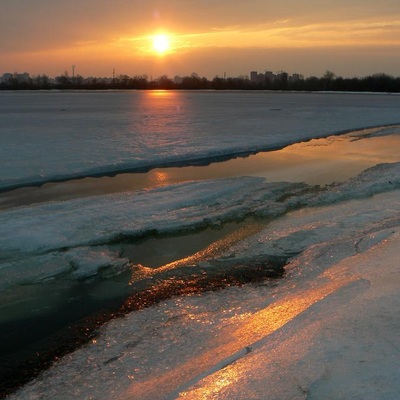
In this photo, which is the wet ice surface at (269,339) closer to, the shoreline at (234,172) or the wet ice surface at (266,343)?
the wet ice surface at (266,343)

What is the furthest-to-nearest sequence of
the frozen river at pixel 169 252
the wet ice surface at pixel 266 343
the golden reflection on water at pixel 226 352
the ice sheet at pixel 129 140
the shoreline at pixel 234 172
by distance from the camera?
the ice sheet at pixel 129 140 → the shoreline at pixel 234 172 → the frozen river at pixel 169 252 → the golden reflection on water at pixel 226 352 → the wet ice surface at pixel 266 343

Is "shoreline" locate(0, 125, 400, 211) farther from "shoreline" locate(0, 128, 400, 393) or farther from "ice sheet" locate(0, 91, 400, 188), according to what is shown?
"shoreline" locate(0, 128, 400, 393)

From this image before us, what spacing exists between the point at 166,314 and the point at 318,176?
6223 millimetres

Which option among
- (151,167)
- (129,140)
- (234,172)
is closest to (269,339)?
(234,172)

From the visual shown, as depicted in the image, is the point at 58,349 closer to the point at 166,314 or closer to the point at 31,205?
the point at 166,314

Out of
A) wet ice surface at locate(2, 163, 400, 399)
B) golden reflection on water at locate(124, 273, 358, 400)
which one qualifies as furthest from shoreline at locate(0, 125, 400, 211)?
golden reflection on water at locate(124, 273, 358, 400)

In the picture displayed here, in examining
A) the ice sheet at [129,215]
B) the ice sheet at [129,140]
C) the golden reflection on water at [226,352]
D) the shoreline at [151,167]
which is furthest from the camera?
the ice sheet at [129,140]

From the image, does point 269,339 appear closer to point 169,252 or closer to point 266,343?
point 266,343

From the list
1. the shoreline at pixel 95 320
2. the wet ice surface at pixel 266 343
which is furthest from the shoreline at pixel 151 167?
the wet ice surface at pixel 266 343

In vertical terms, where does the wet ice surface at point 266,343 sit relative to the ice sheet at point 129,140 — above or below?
below

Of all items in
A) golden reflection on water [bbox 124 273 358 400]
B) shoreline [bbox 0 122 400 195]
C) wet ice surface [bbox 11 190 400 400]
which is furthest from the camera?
shoreline [bbox 0 122 400 195]

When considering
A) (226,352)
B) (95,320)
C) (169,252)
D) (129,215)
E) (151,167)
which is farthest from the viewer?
(151,167)

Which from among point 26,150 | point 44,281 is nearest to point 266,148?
point 26,150

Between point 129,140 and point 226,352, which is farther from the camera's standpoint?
point 129,140
